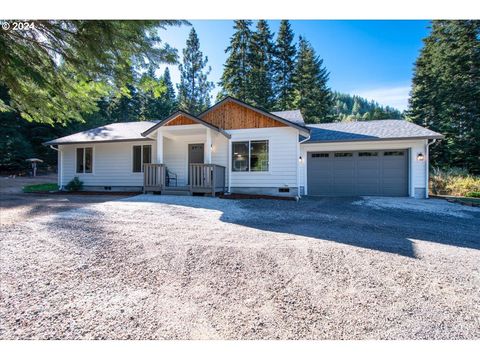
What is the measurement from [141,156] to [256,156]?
234 inches

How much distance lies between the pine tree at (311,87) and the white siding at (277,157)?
1570cm

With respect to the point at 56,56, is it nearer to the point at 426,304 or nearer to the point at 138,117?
the point at 426,304

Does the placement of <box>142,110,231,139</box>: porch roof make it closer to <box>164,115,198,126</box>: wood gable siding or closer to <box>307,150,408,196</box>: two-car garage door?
<box>164,115,198,126</box>: wood gable siding

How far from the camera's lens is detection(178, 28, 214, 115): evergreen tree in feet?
82.9

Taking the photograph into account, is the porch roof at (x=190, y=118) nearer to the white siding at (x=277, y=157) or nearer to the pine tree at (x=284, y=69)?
the white siding at (x=277, y=157)

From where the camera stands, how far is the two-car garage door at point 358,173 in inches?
413

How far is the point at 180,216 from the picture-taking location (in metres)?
5.85

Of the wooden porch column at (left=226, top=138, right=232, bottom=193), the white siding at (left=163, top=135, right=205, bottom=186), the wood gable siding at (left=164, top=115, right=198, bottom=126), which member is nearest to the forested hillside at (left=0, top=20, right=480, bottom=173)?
the wood gable siding at (left=164, top=115, right=198, bottom=126)

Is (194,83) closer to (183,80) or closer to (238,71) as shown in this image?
(183,80)

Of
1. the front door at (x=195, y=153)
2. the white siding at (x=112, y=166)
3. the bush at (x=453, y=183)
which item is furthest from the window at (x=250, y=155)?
the bush at (x=453, y=183)

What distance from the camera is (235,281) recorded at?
2.68m

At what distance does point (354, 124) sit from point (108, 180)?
13550 millimetres

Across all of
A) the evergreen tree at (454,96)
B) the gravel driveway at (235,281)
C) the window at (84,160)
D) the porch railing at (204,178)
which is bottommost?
the gravel driveway at (235,281)

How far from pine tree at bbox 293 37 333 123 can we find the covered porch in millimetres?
16222
